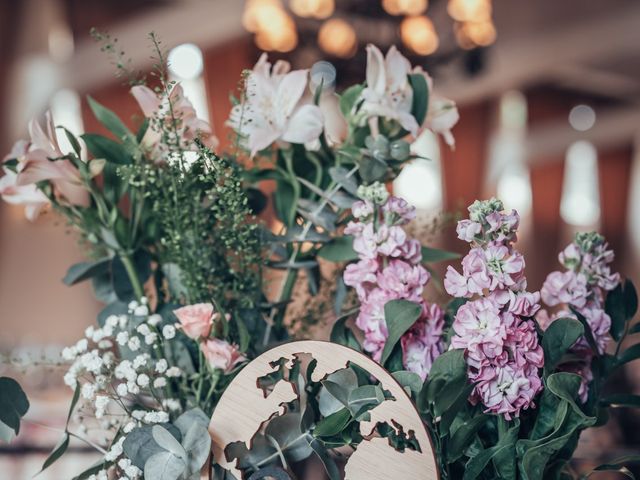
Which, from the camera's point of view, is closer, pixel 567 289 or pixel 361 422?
pixel 361 422

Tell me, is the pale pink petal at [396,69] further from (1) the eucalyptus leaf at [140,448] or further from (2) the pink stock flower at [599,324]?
(1) the eucalyptus leaf at [140,448]

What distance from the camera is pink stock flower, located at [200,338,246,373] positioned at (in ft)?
3.20

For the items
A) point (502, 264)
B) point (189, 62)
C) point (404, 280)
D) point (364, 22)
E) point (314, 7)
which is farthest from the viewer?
point (189, 62)

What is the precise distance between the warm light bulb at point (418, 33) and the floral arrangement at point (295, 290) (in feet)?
17.4

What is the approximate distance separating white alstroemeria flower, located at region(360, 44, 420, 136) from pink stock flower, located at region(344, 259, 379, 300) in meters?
0.22

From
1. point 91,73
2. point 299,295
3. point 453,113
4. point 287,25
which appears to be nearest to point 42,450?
point 299,295

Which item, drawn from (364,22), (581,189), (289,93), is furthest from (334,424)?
(581,189)

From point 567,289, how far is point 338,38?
5.82 m

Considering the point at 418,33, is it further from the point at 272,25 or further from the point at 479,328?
the point at 479,328

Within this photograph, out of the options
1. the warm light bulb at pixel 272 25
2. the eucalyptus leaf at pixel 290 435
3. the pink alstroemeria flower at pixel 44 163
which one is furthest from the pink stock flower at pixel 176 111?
the warm light bulb at pixel 272 25

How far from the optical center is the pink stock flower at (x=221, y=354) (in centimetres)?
98

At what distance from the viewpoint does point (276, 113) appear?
1090mm

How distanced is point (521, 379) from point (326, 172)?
428 millimetres

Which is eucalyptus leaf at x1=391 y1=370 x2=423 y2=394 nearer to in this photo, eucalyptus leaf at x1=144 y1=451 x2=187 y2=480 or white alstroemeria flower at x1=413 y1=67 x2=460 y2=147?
eucalyptus leaf at x1=144 y1=451 x2=187 y2=480
